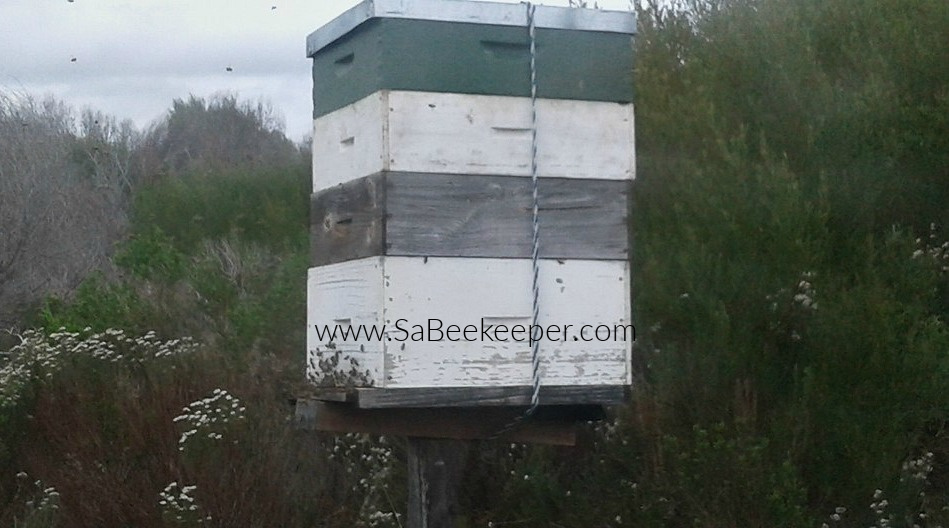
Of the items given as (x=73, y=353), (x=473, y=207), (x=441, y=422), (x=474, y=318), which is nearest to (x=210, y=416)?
(x=73, y=353)

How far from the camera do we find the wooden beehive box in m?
4.16

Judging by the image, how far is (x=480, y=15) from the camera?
4.25m

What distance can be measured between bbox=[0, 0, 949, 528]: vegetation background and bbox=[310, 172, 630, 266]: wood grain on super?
4.02 ft

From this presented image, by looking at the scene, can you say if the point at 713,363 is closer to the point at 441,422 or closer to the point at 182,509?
the point at 441,422

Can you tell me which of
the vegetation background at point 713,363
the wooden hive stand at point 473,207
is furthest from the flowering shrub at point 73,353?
the wooden hive stand at point 473,207

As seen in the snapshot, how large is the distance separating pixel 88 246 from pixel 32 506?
384 inches

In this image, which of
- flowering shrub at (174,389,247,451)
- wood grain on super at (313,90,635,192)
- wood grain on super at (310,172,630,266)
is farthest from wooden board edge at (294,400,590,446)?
flowering shrub at (174,389,247,451)

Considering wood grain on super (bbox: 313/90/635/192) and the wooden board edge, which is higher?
wood grain on super (bbox: 313/90/635/192)

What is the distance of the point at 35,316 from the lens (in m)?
9.98

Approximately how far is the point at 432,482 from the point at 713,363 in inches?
62.8

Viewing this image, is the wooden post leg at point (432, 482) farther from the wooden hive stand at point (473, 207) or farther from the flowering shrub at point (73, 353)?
the flowering shrub at point (73, 353)

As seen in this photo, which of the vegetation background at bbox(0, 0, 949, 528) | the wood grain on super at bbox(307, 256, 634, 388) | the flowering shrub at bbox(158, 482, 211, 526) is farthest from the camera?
the flowering shrub at bbox(158, 482, 211, 526)

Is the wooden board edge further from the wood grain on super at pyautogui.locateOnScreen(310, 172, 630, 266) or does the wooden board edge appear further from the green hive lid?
the green hive lid

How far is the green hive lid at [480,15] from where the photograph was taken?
4156mm
